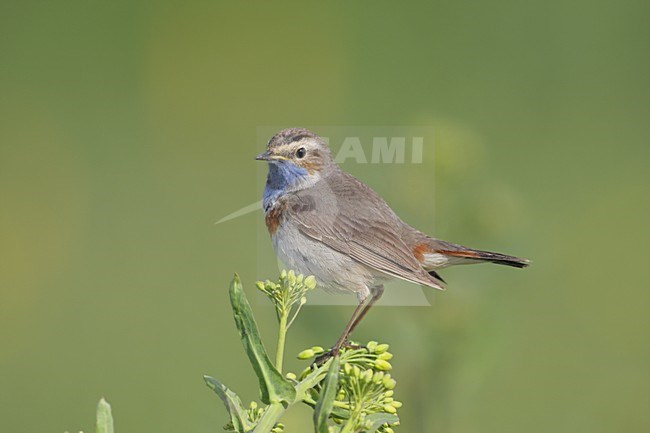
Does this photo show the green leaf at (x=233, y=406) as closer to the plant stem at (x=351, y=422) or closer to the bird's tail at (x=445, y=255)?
the plant stem at (x=351, y=422)

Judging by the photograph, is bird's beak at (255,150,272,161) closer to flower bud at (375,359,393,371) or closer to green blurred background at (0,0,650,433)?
green blurred background at (0,0,650,433)

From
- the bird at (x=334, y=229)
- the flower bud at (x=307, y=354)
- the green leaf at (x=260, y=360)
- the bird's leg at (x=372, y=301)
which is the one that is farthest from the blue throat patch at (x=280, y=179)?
the green leaf at (x=260, y=360)

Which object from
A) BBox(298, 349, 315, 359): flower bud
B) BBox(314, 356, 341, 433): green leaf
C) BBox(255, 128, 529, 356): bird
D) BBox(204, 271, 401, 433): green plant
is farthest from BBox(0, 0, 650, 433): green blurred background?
BBox(314, 356, 341, 433): green leaf

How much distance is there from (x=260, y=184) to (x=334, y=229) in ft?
3.09

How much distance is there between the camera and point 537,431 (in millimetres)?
3564

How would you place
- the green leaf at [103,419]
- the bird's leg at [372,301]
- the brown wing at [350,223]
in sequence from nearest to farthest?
the green leaf at [103,419]
the bird's leg at [372,301]
the brown wing at [350,223]

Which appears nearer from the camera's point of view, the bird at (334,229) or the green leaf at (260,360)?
the green leaf at (260,360)

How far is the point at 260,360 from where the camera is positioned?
1374 mm

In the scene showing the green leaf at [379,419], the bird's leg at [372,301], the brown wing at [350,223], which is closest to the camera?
the green leaf at [379,419]

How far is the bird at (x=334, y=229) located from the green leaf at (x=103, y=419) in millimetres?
1261

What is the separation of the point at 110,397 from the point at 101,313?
834 mm

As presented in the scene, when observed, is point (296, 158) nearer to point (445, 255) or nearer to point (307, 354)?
point (445, 255)

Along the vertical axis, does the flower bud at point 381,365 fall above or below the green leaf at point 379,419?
above

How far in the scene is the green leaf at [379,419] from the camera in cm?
142
